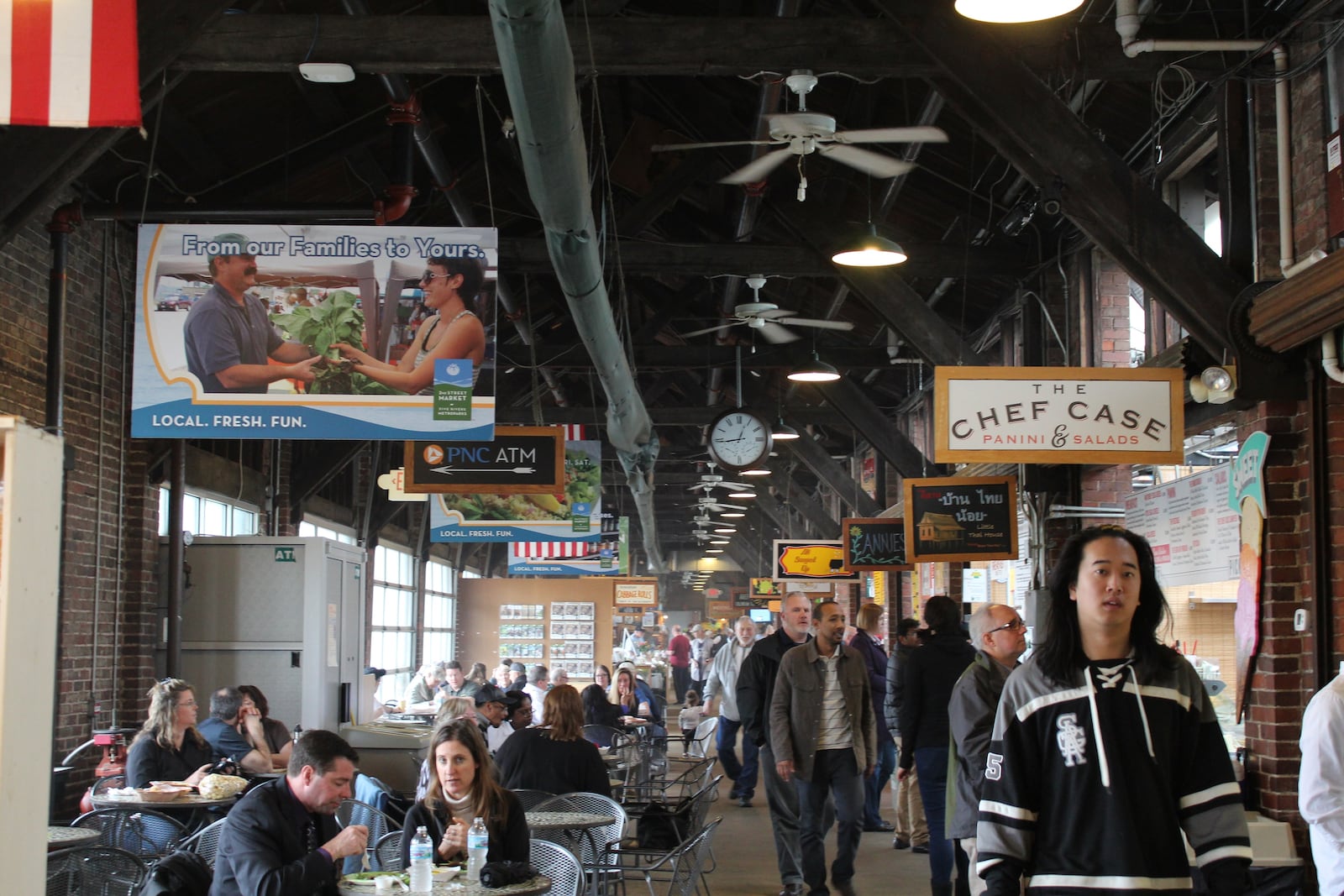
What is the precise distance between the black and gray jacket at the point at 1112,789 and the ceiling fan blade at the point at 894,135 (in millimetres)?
4689

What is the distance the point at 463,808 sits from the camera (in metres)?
A: 6.02

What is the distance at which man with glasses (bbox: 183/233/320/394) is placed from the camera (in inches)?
346

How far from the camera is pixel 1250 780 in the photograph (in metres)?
7.65

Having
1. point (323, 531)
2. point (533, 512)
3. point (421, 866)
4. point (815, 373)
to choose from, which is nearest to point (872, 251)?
point (815, 373)

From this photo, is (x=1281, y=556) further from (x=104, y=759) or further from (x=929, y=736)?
(x=104, y=759)

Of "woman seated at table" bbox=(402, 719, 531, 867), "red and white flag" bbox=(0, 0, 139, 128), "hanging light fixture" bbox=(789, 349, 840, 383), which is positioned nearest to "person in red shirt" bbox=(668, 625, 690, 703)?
"hanging light fixture" bbox=(789, 349, 840, 383)

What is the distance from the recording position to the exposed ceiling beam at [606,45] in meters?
7.71

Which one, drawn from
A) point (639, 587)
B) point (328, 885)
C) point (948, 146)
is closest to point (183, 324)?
point (328, 885)

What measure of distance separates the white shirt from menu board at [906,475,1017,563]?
7.22 meters

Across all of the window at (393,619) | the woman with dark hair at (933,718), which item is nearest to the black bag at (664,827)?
the woman with dark hair at (933,718)

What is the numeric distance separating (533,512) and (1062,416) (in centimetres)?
1117

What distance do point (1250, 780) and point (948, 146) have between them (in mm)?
5598

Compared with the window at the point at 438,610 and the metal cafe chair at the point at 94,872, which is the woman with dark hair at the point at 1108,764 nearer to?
the metal cafe chair at the point at 94,872

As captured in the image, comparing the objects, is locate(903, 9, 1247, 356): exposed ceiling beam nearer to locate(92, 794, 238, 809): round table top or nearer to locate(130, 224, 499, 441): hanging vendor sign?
locate(130, 224, 499, 441): hanging vendor sign
